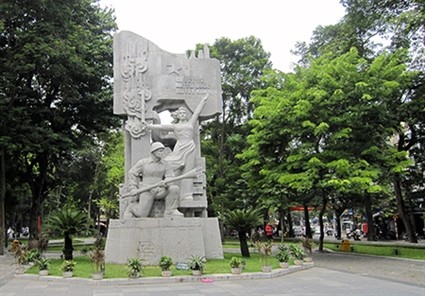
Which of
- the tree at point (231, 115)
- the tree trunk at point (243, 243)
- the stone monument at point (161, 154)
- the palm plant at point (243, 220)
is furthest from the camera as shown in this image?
the tree at point (231, 115)

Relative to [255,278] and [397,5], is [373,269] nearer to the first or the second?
[255,278]

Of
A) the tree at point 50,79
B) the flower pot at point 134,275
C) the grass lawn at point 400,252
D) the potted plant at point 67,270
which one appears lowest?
the grass lawn at point 400,252

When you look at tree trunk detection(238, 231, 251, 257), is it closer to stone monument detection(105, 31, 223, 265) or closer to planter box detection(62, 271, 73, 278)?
stone monument detection(105, 31, 223, 265)

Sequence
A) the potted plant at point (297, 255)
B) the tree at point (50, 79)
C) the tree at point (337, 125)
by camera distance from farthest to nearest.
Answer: the tree at point (50, 79) → the tree at point (337, 125) → the potted plant at point (297, 255)

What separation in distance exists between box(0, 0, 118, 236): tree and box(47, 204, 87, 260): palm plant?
5526 mm

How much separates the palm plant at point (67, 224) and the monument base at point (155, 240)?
194cm

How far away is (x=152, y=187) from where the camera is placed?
48.5ft

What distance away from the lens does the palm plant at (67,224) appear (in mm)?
16188

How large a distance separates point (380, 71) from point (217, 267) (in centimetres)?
1043

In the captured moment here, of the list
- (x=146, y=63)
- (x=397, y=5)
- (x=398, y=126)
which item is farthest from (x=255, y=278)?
(x=397, y=5)

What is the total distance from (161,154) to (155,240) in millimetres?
2799

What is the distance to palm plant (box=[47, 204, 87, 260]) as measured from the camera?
16188 millimetres

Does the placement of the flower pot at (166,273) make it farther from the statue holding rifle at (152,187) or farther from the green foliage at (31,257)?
the green foliage at (31,257)

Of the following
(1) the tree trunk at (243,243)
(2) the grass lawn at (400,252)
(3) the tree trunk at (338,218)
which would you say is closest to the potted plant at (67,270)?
(1) the tree trunk at (243,243)
